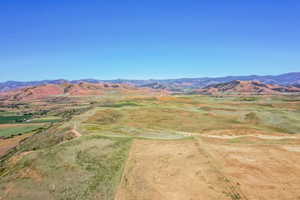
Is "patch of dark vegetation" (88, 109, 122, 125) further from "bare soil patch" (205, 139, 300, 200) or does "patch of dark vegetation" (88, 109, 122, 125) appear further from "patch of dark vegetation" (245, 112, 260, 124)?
"patch of dark vegetation" (245, 112, 260, 124)

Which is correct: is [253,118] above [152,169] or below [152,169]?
above

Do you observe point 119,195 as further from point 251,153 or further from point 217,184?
point 251,153

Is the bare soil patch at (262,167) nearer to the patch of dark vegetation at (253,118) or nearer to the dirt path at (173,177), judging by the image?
the dirt path at (173,177)

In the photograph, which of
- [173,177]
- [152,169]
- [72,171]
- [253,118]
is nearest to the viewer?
[173,177]

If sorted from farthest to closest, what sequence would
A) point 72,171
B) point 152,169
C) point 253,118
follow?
point 253,118 → point 72,171 → point 152,169

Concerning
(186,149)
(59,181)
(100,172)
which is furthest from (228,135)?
(59,181)

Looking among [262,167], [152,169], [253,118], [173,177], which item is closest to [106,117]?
[152,169]

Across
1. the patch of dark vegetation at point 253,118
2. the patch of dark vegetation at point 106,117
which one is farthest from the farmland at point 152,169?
the patch of dark vegetation at point 253,118

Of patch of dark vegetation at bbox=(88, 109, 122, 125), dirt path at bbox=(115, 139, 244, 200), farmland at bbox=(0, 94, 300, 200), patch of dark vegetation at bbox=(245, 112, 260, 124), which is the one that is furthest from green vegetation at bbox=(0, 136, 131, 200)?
patch of dark vegetation at bbox=(245, 112, 260, 124)

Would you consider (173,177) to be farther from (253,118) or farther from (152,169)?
(253,118)
